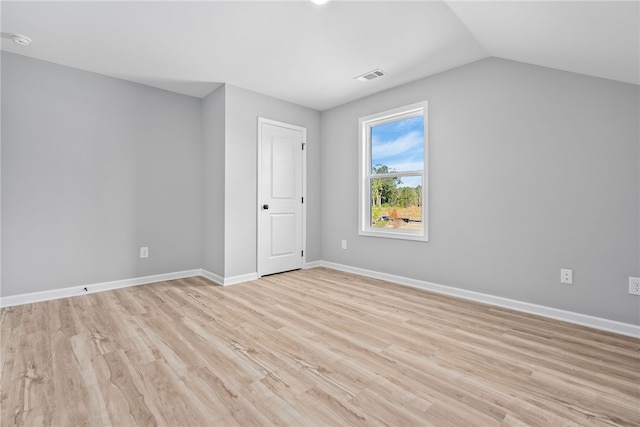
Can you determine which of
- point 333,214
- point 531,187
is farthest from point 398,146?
point 531,187

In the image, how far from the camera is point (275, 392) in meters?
1.57

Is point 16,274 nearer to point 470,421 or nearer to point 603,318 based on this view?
point 470,421

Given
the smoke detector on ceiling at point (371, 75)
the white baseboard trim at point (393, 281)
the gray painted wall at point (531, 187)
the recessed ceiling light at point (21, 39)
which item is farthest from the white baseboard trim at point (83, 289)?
the smoke detector on ceiling at point (371, 75)

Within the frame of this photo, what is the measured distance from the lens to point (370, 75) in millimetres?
3414

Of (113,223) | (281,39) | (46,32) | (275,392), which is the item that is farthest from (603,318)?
(46,32)

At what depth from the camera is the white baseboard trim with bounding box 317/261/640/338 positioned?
91.0 inches

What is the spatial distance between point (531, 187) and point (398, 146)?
63.4 inches

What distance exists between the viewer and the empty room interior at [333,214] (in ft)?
5.40

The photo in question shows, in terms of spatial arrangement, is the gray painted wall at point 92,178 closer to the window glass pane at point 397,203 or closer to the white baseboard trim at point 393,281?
the white baseboard trim at point 393,281

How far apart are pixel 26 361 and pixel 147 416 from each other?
1131mm

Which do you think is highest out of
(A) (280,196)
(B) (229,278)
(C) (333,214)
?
(A) (280,196)

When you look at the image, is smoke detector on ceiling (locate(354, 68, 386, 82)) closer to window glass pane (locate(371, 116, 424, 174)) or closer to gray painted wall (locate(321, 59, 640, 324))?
gray painted wall (locate(321, 59, 640, 324))

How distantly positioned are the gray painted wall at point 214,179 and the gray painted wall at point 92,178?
0.49ft

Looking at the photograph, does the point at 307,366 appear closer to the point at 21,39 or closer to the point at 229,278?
the point at 229,278
